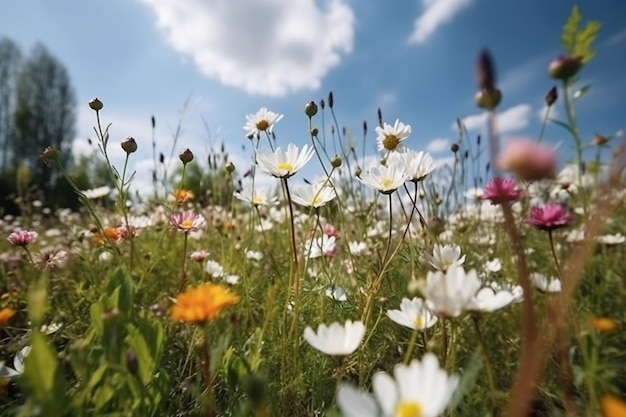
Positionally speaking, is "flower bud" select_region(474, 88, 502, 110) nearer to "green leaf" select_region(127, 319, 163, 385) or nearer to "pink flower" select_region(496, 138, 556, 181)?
"pink flower" select_region(496, 138, 556, 181)

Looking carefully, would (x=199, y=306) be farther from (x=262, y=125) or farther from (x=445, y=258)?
(x=262, y=125)

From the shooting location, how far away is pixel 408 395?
0.36 metres

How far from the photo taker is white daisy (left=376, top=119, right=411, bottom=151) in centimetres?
102

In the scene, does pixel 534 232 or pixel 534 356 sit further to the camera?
pixel 534 232

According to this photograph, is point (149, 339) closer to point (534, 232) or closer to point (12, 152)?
point (534, 232)

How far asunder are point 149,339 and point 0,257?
110 centimetres

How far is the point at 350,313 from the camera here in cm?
84

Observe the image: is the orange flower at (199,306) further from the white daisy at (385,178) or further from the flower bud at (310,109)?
the flower bud at (310,109)

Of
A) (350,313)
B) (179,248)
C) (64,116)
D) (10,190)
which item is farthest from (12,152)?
(350,313)

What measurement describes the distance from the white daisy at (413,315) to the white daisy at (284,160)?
363mm

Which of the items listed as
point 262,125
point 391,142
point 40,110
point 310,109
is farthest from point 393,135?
point 40,110

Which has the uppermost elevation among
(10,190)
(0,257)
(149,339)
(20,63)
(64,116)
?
(20,63)

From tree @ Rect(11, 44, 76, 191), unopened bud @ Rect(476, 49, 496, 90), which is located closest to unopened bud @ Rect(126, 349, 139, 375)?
unopened bud @ Rect(476, 49, 496, 90)

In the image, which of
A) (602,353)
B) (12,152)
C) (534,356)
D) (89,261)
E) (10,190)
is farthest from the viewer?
(12,152)
